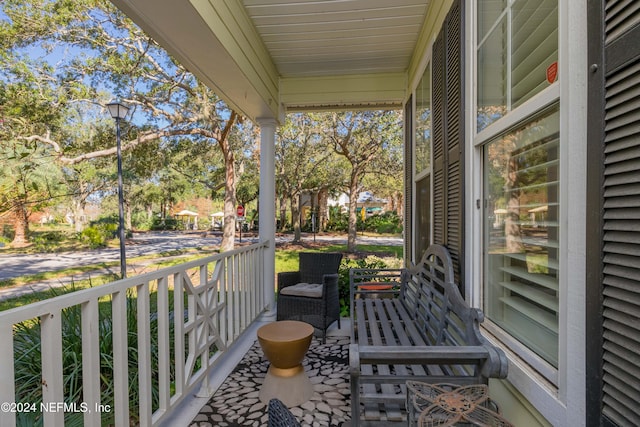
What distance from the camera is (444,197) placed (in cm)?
225

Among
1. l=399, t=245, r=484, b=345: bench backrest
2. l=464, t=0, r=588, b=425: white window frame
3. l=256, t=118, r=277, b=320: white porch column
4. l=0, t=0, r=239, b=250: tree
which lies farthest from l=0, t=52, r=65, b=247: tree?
l=464, t=0, r=588, b=425: white window frame

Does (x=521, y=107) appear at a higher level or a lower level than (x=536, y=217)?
higher

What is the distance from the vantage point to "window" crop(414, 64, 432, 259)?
290 cm

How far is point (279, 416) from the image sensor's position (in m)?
0.74

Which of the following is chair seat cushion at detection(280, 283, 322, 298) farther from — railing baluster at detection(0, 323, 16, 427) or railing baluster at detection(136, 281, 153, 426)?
railing baluster at detection(0, 323, 16, 427)

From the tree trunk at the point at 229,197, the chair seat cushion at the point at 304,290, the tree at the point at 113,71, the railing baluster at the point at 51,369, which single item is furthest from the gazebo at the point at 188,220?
the railing baluster at the point at 51,369

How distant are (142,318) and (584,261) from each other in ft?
6.08

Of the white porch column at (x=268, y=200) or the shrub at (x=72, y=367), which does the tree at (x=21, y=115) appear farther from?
the shrub at (x=72, y=367)

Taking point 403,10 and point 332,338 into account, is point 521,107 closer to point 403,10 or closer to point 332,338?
point 403,10

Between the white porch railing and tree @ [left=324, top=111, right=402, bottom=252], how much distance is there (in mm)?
7063

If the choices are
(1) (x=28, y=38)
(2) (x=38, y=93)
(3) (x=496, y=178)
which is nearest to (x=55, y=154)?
(2) (x=38, y=93)

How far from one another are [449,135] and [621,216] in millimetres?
1498

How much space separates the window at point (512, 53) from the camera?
4.00 feet

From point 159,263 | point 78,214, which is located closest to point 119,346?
point 159,263
